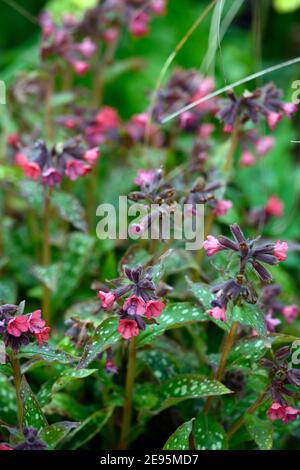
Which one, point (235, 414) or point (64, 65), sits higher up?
point (64, 65)

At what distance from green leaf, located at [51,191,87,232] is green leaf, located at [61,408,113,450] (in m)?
0.51

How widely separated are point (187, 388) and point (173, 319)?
6.1 inches

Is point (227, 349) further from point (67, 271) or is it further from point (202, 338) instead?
point (67, 271)

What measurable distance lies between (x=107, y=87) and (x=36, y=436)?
1880mm

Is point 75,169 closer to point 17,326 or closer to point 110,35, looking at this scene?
point 17,326

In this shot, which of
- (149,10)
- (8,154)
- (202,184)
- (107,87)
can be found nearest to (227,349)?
(202,184)

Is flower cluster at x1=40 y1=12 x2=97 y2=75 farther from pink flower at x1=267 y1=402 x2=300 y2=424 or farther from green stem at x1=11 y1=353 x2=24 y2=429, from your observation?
pink flower at x1=267 y1=402 x2=300 y2=424

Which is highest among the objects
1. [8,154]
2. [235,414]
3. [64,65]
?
[64,65]

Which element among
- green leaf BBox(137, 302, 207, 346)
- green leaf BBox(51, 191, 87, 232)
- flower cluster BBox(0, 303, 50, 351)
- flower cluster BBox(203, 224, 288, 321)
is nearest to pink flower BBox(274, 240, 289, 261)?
flower cluster BBox(203, 224, 288, 321)

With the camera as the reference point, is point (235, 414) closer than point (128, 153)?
Yes

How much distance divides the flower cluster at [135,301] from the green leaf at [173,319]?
0.11m

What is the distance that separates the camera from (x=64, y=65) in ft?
7.20

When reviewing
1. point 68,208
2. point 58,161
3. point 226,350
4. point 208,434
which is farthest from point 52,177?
point 208,434

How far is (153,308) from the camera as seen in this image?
123cm
